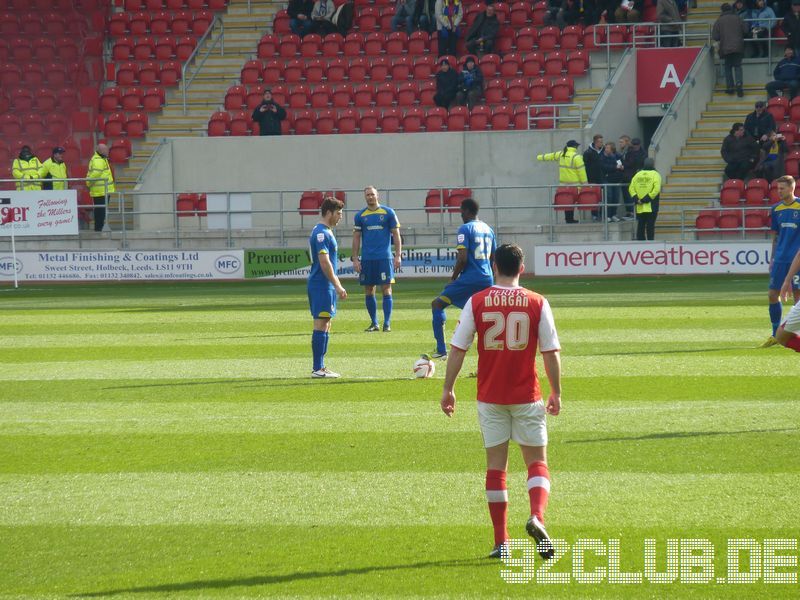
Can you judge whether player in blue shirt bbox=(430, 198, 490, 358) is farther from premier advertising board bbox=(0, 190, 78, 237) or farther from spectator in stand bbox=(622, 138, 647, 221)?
premier advertising board bbox=(0, 190, 78, 237)

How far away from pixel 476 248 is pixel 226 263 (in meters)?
15.5

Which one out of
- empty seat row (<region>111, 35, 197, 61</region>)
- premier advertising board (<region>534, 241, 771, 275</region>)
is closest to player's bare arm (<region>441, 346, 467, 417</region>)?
premier advertising board (<region>534, 241, 771, 275</region>)

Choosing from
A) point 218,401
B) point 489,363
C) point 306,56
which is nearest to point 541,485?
point 489,363

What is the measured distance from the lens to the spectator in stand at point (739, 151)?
27750mm

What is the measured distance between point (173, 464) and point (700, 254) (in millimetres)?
18502

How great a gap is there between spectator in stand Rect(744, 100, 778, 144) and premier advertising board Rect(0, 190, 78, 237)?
624 inches

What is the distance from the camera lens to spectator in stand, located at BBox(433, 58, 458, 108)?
3112 centimetres

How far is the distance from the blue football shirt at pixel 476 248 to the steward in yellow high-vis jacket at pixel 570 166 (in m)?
14.8

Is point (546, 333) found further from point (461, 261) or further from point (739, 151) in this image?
point (739, 151)

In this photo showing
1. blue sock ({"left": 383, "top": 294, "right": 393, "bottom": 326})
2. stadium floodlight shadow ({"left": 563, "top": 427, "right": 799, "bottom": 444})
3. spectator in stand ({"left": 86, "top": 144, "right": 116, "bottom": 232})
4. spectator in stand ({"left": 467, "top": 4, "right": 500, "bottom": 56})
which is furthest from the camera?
spectator in stand ({"left": 467, "top": 4, "right": 500, "bottom": 56})

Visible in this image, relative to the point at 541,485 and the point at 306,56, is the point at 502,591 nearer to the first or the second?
the point at 541,485

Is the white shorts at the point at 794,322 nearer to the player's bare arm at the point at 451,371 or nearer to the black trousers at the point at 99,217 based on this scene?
the player's bare arm at the point at 451,371

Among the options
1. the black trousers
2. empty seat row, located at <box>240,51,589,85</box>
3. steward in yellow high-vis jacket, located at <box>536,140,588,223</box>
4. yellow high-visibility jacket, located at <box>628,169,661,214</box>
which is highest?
empty seat row, located at <box>240,51,589,85</box>

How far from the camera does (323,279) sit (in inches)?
520
